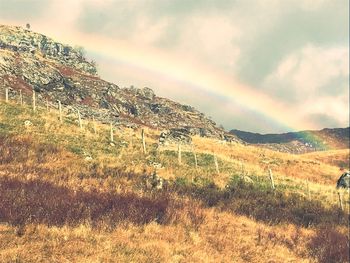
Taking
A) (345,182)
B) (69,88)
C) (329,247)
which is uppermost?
(69,88)

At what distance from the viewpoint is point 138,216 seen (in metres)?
11.0

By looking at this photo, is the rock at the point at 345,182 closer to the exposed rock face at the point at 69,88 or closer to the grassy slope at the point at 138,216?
the grassy slope at the point at 138,216

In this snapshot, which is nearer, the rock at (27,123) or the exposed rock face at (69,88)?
the rock at (27,123)

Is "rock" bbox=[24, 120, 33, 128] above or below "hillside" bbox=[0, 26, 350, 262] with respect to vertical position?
above

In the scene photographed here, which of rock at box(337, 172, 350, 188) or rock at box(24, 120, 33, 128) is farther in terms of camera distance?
rock at box(337, 172, 350, 188)

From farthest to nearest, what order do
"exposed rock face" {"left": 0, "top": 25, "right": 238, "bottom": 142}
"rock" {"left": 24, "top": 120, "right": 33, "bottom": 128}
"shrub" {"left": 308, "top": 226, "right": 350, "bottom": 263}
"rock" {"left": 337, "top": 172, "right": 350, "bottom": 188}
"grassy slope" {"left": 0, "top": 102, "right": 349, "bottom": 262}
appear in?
1. "exposed rock face" {"left": 0, "top": 25, "right": 238, "bottom": 142}
2. "rock" {"left": 337, "top": 172, "right": 350, "bottom": 188}
3. "rock" {"left": 24, "top": 120, "right": 33, "bottom": 128}
4. "shrub" {"left": 308, "top": 226, "right": 350, "bottom": 263}
5. "grassy slope" {"left": 0, "top": 102, "right": 349, "bottom": 262}

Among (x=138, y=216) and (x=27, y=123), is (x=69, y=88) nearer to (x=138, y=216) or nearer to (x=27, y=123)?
(x=27, y=123)

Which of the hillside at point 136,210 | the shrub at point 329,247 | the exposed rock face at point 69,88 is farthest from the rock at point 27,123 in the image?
the exposed rock face at point 69,88

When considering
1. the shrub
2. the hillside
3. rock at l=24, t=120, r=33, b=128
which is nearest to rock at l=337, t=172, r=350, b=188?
the hillside

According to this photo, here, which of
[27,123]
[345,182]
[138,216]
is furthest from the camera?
[345,182]

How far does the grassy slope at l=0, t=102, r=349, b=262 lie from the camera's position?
8.54 metres

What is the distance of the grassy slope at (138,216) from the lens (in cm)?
854

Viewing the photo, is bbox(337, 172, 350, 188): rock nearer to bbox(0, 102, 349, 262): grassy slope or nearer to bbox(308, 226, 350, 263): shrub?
bbox(0, 102, 349, 262): grassy slope

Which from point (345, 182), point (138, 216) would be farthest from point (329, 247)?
point (345, 182)
